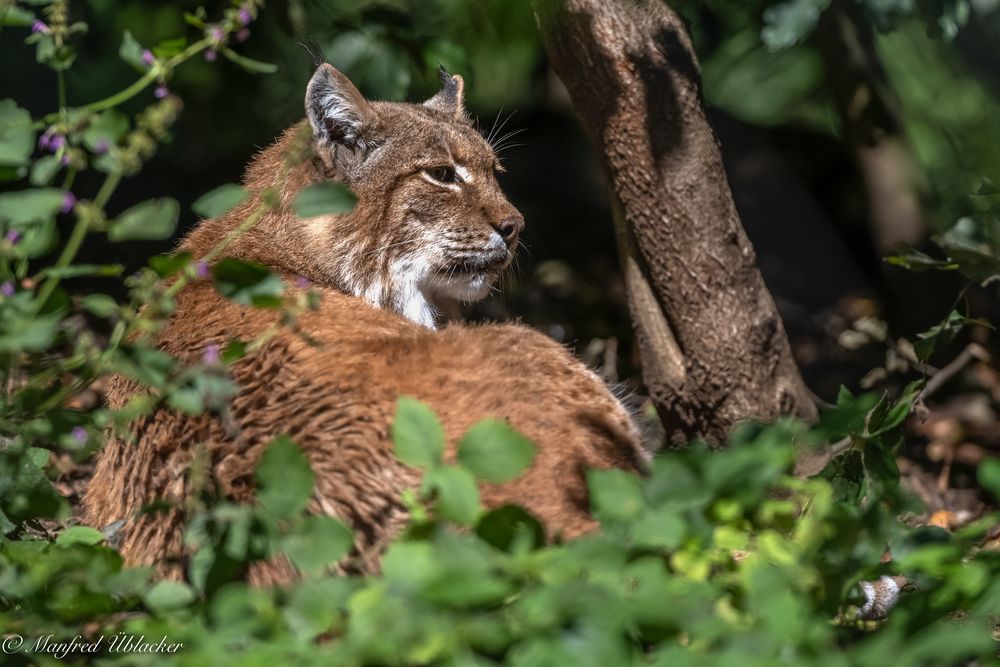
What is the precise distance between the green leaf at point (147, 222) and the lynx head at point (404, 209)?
1850 mm

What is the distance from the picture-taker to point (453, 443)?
300 cm

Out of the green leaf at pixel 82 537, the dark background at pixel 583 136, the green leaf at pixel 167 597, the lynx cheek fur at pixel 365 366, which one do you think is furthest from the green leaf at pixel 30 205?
the dark background at pixel 583 136

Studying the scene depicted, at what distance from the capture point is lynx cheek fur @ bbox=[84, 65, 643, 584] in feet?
9.86

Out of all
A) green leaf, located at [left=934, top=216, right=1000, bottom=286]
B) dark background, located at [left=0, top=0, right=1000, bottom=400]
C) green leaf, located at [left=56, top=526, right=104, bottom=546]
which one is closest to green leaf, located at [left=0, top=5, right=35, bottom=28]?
green leaf, located at [left=56, top=526, right=104, bottom=546]

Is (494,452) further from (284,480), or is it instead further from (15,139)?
(15,139)

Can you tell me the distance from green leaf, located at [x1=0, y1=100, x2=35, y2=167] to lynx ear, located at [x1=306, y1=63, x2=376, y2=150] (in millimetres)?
1711

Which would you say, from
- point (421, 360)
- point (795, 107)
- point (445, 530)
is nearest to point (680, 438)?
point (421, 360)

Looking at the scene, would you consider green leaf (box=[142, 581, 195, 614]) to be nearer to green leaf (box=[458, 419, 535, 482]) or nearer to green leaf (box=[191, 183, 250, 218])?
green leaf (box=[458, 419, 535, 482])

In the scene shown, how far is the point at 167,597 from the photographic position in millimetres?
2459

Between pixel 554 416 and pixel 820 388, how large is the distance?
12.0 feet

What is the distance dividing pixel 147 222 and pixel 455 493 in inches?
33.4

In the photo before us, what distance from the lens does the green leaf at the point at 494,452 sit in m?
2.34

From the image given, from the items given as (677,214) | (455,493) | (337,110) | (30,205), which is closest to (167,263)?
(30,205)

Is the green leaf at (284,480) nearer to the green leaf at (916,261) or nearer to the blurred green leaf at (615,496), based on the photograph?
the blurred green leaf at (615,496)
